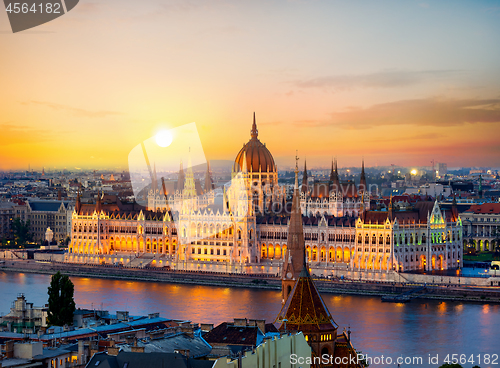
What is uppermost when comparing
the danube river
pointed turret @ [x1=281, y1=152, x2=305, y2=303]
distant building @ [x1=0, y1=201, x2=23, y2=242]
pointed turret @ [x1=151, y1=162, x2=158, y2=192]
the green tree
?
pointed turret @ [x1=151, y1=162, x2=158, y2=192]

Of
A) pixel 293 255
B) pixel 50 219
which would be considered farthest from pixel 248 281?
pixel 50 219

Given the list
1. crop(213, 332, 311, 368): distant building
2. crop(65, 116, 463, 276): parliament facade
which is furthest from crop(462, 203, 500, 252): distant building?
crop(213, 332, 311, 368): distant building

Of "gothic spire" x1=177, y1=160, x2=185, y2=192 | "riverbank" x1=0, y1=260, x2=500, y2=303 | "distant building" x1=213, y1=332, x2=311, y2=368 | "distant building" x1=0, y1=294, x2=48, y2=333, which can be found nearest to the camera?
"distant building" x1=213, y1=332, x2=311, y2=368

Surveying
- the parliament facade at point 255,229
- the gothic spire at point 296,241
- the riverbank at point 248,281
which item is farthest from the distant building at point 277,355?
the parliament facade at point 255,229

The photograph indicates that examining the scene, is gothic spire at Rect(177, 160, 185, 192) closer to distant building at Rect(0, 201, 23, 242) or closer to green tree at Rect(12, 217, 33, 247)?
green tree at Rect(12, 217, 33, 247)

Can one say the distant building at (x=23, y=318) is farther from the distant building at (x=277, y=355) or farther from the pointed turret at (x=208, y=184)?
the pointed turret at (x=208, y=184)

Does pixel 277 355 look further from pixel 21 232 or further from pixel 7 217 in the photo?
pixel 7 217

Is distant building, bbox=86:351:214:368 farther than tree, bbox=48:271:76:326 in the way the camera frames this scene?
No
